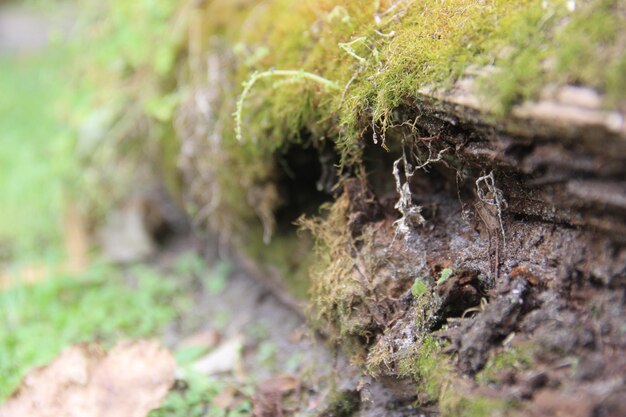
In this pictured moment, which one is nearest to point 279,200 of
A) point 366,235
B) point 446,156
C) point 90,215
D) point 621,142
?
point 366,235

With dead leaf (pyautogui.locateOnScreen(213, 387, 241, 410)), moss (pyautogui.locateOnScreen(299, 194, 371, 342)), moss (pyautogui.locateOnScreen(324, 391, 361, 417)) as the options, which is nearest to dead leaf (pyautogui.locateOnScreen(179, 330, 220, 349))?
dead leaf (pyautogui.locateOnScreen(213, 387, 241, 410))

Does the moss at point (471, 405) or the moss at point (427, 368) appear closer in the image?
the moss at point (471, 405)

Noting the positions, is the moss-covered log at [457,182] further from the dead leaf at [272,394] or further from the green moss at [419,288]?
the dead leaf at [272,394]

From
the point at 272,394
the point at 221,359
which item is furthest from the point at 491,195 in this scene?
the point at 221,359

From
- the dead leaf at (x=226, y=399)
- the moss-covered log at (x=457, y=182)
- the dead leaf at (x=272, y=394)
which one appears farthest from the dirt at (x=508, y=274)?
the dead leaf at (x=226, y=399)

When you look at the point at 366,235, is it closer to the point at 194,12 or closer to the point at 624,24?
the point at 624,24

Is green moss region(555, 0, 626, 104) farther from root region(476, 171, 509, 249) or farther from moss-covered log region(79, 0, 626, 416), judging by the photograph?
root region(476, 171, 509, 249)
